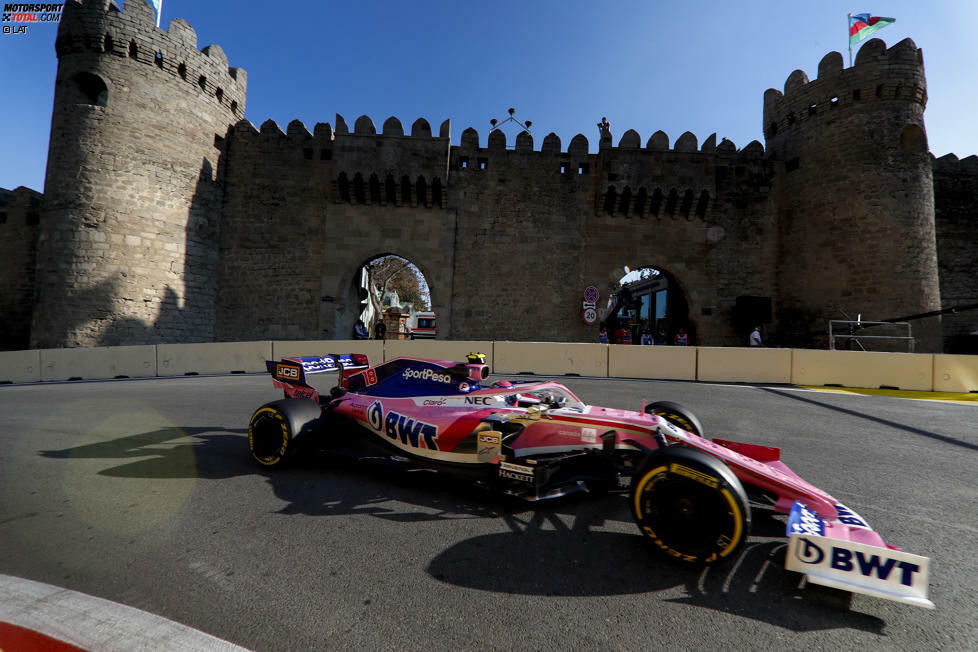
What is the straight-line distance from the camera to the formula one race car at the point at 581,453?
2000mm

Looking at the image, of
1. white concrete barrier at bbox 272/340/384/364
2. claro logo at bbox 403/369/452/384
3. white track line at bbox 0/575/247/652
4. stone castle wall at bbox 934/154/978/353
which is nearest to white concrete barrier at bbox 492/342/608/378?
white concrete barrier at bbox 272/340/384/364

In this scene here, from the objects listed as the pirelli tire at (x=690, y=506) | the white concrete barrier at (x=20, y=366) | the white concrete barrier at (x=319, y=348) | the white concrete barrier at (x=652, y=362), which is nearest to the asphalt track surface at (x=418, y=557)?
the pirelli tire at (x=690, y=506)

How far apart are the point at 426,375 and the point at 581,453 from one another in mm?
1593

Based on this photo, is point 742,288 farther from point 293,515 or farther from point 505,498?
point 293,515

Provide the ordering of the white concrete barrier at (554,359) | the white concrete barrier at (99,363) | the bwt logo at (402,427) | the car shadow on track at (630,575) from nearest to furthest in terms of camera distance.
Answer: the car shadow on track at (630,575), the bwt logo at (402,427), the white concrete barrier at (554,359), the white concrete barrier at (99,363)

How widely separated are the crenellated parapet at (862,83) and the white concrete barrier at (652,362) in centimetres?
1277

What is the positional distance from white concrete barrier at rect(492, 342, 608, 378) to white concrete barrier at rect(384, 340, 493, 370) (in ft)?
1.88

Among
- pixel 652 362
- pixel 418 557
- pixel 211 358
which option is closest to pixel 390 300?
pixel 211 358

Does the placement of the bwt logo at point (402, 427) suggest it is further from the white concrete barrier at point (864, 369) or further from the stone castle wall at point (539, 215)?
the stone castle wall at point (539, 215)

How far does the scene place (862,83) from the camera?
604 inches

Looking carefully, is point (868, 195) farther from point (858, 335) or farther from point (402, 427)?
point (402, 427)

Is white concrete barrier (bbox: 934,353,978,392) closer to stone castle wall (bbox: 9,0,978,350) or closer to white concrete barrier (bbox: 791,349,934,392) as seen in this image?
white concrete barrier (bbox: 791,349,934,392)

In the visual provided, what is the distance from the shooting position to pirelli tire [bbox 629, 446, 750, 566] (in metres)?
2.17

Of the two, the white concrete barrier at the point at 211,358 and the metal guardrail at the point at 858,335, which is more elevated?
the metal guardrail at the point at 858,335
